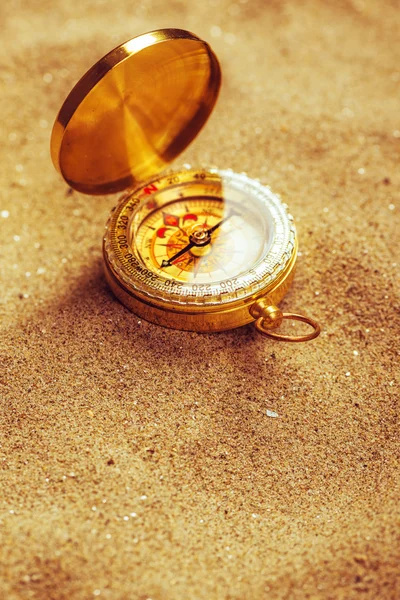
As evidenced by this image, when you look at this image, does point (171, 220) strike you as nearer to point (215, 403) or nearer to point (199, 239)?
point (199, 239)

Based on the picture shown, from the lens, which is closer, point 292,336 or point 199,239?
point 292,336

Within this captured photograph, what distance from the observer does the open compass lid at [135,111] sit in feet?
5.47

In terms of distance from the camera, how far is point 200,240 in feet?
5.98

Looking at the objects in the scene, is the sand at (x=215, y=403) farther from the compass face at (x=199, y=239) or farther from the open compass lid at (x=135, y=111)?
the open compass lid at (x=135, y=111)

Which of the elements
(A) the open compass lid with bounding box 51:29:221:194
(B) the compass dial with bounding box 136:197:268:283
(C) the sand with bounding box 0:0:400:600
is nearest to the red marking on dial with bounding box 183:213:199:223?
(B) the compass dial with bounding box 136:197:268:283

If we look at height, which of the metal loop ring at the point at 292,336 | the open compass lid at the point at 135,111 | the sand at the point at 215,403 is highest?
the open compass lid at the point at 135,111

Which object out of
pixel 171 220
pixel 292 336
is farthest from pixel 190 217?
pixel 292 336

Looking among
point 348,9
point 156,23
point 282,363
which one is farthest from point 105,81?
point 348,9

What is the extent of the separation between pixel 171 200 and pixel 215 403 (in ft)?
2.10

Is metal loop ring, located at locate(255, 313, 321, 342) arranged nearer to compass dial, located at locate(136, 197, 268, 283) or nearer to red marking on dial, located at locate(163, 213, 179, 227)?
compass dial, located at locate(136, 197, 268, 283)

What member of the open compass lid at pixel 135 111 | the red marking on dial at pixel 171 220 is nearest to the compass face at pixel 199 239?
the red marking on dial at pixel 171 220

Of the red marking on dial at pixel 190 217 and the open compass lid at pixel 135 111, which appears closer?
the open compass lid at pixel 135 111

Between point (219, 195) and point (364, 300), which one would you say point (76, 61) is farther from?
point (364, 300)

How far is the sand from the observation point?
4.72 ft
